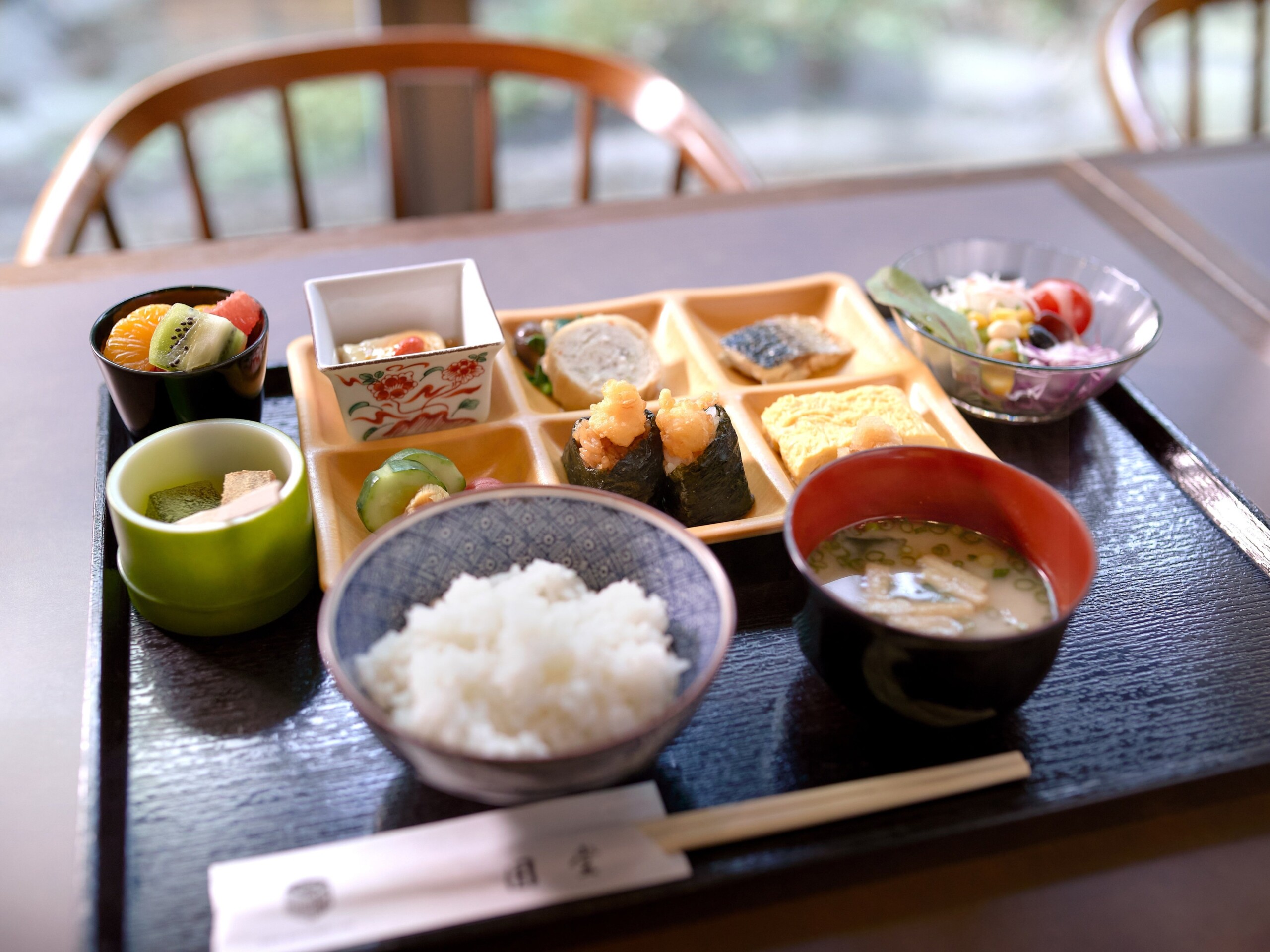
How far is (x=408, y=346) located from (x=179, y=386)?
0.36 m

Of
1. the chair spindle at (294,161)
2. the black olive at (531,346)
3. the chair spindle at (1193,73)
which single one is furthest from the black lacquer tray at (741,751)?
the chair spindle at (1193,73)

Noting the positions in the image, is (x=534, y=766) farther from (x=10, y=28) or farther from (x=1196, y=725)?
(x=10, y=28)

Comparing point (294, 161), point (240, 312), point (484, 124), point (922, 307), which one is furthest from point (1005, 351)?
point (294, 161)

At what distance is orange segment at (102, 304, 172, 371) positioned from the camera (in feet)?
4.76

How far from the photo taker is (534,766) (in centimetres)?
94

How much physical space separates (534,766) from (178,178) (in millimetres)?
3460

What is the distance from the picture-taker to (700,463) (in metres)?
1.44

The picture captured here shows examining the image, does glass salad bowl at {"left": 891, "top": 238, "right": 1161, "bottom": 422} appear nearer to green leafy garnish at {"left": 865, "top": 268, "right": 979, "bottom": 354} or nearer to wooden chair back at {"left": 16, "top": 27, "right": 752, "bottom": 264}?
green leafy garnish at {"left": 865, "top": 268, "right": 979, "bottom": 354}

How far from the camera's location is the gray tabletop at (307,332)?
3.81ft

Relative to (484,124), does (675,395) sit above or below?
below

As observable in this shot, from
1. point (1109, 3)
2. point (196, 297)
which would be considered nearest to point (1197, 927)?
point (196, 297)

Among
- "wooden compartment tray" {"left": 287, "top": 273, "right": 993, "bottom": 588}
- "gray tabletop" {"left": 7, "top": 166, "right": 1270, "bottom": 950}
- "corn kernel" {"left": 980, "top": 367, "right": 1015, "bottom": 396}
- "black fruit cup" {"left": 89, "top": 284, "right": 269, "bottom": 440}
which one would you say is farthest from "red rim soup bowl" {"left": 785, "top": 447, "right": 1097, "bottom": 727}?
"black fruit cup" {"left": 89, "top": 284, "right": 269, "bottom": 440}

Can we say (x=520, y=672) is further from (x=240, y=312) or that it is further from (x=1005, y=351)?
(x=1005, y=351)

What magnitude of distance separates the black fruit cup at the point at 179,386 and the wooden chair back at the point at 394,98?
2.86 ft
